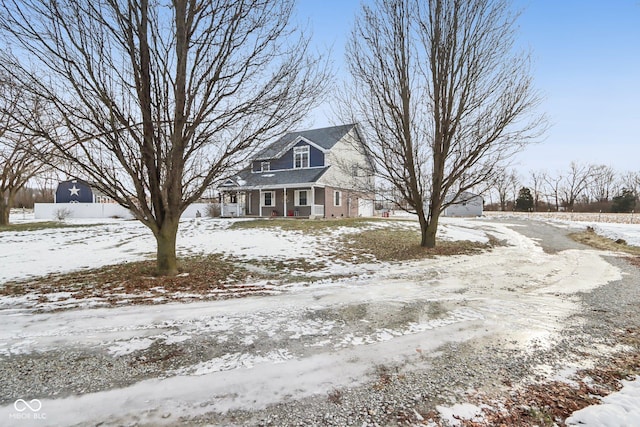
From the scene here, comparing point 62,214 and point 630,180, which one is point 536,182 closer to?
point 630,180

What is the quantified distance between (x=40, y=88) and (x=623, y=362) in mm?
9510

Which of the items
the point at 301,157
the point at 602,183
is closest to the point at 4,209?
the point at 301,157

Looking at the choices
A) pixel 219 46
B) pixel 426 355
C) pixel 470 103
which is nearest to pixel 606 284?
pixel 426 355

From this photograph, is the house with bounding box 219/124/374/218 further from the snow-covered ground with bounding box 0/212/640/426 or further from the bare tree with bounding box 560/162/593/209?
the bare tree with bounding box 560/162/593/209

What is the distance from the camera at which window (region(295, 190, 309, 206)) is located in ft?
76.2

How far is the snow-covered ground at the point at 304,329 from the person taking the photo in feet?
8.21

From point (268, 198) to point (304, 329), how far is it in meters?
20.9

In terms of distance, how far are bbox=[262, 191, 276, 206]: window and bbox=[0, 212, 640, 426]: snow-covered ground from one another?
15920 millimetres

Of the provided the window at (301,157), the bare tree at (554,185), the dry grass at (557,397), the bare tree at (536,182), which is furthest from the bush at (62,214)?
the bare tree at (554,185)

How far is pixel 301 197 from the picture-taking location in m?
23.4

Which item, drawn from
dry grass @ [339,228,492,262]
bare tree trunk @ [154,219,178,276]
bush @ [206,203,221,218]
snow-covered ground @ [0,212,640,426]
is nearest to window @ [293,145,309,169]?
bush @ [206,203,221,218]

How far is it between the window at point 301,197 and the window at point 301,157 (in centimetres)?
213

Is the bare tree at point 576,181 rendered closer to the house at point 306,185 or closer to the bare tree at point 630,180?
the bare tree at point 630,180

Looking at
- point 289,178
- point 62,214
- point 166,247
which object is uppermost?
point 289,178
